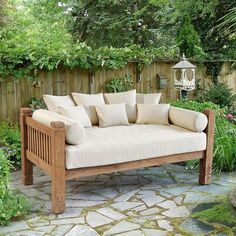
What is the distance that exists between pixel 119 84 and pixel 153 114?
5.74ft

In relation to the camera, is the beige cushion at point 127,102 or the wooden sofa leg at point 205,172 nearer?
the wooden sofa leg at point 205,172

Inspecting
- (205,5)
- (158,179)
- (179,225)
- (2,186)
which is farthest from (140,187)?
(205,5)

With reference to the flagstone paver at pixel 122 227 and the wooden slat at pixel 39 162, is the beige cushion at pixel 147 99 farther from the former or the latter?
the flagstone paver at pixel 122 227

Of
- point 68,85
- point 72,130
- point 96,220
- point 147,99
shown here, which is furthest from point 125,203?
point 68,85

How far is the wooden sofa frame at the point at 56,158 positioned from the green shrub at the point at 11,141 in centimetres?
76

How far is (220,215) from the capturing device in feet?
10.7

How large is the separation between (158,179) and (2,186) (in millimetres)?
1910

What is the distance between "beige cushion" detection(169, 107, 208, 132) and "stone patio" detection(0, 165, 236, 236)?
25.5 inches

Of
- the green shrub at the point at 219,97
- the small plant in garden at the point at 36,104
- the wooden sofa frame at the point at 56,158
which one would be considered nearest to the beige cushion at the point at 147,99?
the wooden sofa frame at the point at 56,158

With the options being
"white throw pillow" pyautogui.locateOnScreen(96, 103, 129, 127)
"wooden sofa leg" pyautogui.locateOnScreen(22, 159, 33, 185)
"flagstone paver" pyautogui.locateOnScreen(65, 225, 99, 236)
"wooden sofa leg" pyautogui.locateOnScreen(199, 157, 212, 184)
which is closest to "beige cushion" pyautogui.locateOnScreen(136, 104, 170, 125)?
"white throw pillow" pyautogui.locateOnScreen(96, 103, 129, 127)

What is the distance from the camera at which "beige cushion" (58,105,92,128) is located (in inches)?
159

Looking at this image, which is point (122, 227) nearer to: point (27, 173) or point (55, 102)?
point (27, 173)

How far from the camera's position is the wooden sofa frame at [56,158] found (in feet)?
10.8

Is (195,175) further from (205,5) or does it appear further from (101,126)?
(205,5)
